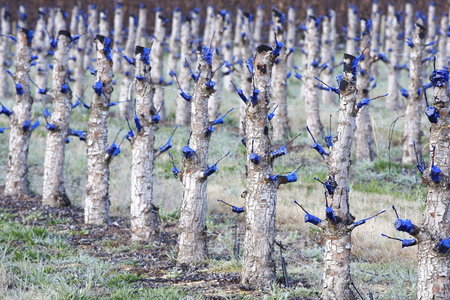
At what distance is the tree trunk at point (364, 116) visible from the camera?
17094 mm

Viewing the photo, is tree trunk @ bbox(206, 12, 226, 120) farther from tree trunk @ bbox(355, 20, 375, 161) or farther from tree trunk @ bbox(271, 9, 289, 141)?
tree trunk @ bbox(355, 20, 375, 161)

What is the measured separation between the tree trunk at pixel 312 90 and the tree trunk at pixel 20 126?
6.90 metres

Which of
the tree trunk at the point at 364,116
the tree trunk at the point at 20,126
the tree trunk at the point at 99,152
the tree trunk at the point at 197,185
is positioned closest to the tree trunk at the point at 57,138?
the tree trunk at the point at 20,126

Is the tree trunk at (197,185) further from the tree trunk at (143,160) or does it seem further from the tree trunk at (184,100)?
the tree trunk at (184,100)

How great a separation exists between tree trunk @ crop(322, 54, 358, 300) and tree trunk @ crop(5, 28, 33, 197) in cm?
783

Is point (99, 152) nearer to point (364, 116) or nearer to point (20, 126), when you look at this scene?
point (20, 126)

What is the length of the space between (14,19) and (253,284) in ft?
101

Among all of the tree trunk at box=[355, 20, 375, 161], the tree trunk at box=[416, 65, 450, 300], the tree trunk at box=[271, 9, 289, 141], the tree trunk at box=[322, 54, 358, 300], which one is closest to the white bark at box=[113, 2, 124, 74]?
the tree trunk at box=[271, 9, 289, 141]

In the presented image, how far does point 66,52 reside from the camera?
1349cm

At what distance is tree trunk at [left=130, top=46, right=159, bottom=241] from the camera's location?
36.8 ft

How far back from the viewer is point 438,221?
7164 mm

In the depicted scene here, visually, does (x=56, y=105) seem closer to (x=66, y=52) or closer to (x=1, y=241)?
(x=66, y=52)

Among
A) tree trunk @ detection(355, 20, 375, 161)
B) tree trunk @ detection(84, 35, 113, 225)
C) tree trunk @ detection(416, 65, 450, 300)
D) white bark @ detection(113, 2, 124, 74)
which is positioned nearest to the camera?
tree trunk @ detection(416, 65, 450, 300)

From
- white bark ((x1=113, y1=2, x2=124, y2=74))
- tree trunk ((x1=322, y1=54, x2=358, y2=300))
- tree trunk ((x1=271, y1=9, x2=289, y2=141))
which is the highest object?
white bark ((x1=113, y1=2, x2=124, y2=74))
